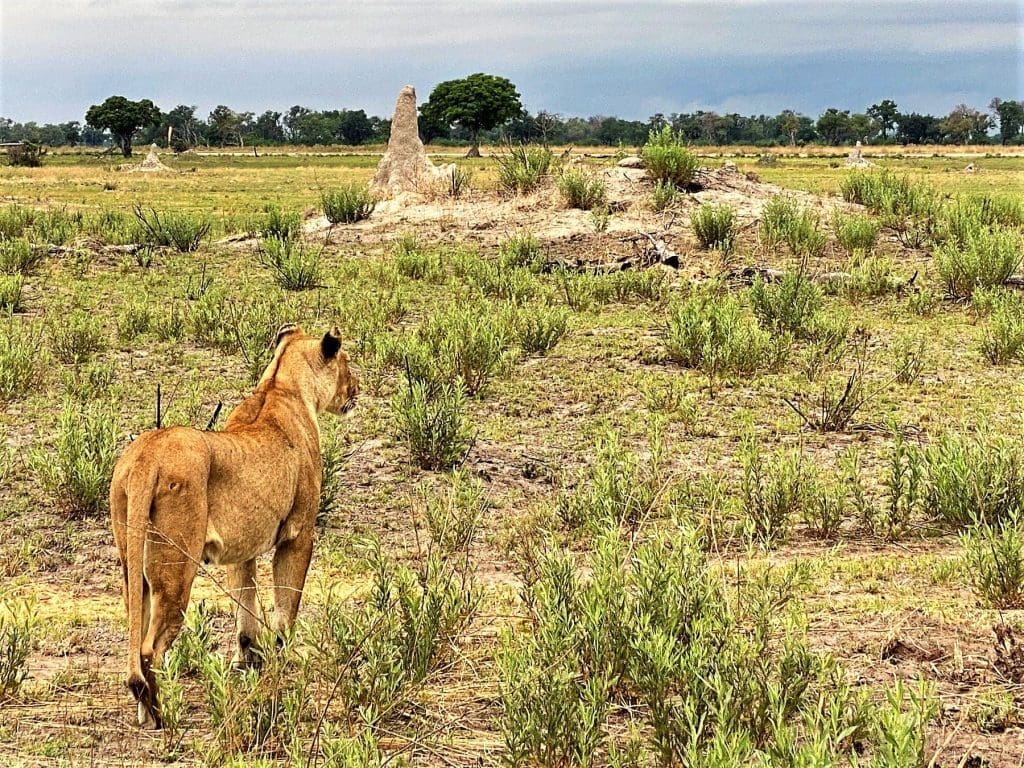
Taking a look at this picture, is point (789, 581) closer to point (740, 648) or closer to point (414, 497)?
point (740, 648)

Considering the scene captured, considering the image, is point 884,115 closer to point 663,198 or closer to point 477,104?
point 477,104

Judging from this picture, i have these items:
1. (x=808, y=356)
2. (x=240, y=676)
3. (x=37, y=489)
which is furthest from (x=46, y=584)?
(x=808, y=356)

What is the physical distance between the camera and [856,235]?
17.4m

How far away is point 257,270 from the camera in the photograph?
17266 mm

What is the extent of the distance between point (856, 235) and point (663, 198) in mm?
3028

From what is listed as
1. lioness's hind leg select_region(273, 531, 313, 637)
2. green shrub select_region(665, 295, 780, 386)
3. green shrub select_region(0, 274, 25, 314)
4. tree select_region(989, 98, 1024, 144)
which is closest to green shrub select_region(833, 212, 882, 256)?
green shrub select_region(665, 295, 780, 386)

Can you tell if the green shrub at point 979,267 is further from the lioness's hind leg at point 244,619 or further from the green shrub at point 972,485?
the lioness's hind leg at point 244,619

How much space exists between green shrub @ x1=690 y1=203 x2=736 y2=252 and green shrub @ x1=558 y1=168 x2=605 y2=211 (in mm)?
2082

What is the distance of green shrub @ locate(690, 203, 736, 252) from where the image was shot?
17469 mm

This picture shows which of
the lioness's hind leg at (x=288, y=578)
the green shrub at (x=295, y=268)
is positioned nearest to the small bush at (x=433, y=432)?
the lioness's hind leg at (x=288, y=578)

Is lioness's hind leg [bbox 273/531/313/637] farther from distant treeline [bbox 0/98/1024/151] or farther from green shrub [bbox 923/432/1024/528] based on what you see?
distant treeline [bbox 0/98/1024/151]

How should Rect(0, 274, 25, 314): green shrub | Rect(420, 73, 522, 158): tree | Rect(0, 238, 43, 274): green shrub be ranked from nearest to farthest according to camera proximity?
Rect(0, 274, 25, 314): green shrub, Rect(0, 238, 43, 274): green shrub, Rect(420, 73, 522, 158): tree

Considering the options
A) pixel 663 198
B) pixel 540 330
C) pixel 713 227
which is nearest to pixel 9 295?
pixel 540 330

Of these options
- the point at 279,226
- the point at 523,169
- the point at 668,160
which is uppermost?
the point at 668,160
